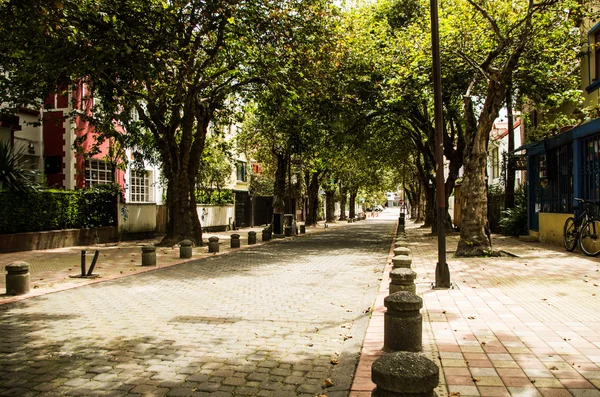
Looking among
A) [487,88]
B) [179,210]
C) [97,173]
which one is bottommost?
[179,210]

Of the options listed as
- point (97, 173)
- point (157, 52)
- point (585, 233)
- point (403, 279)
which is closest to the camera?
point (403, 279)

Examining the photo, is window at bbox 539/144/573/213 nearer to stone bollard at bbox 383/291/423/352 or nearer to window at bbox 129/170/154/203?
stone bollard at bbox 383/291/423/352

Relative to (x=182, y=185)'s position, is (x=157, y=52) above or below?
above

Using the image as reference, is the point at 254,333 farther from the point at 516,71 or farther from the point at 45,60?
the point at 516,71

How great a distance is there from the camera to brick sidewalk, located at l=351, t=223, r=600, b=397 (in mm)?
3867

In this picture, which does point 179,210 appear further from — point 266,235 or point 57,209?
point 266,235

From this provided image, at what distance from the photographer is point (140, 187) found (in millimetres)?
27297

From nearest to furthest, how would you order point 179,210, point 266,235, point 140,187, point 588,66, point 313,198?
point 588,66 → point 179,210 → point 266,235 → point 140,187 → point 313,198

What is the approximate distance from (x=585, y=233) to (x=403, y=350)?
956cm

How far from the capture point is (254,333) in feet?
19.0

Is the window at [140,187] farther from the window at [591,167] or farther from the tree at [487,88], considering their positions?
the window at [591,167]

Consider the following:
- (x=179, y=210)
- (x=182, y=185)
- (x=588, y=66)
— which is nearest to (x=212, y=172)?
(x=182, y=185)

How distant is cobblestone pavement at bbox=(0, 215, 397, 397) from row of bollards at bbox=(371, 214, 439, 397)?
1.63 ft

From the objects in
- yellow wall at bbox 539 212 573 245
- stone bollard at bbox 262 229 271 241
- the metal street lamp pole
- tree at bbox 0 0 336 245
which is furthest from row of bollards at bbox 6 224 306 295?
yellow wall at bbox 539 212 573 245
